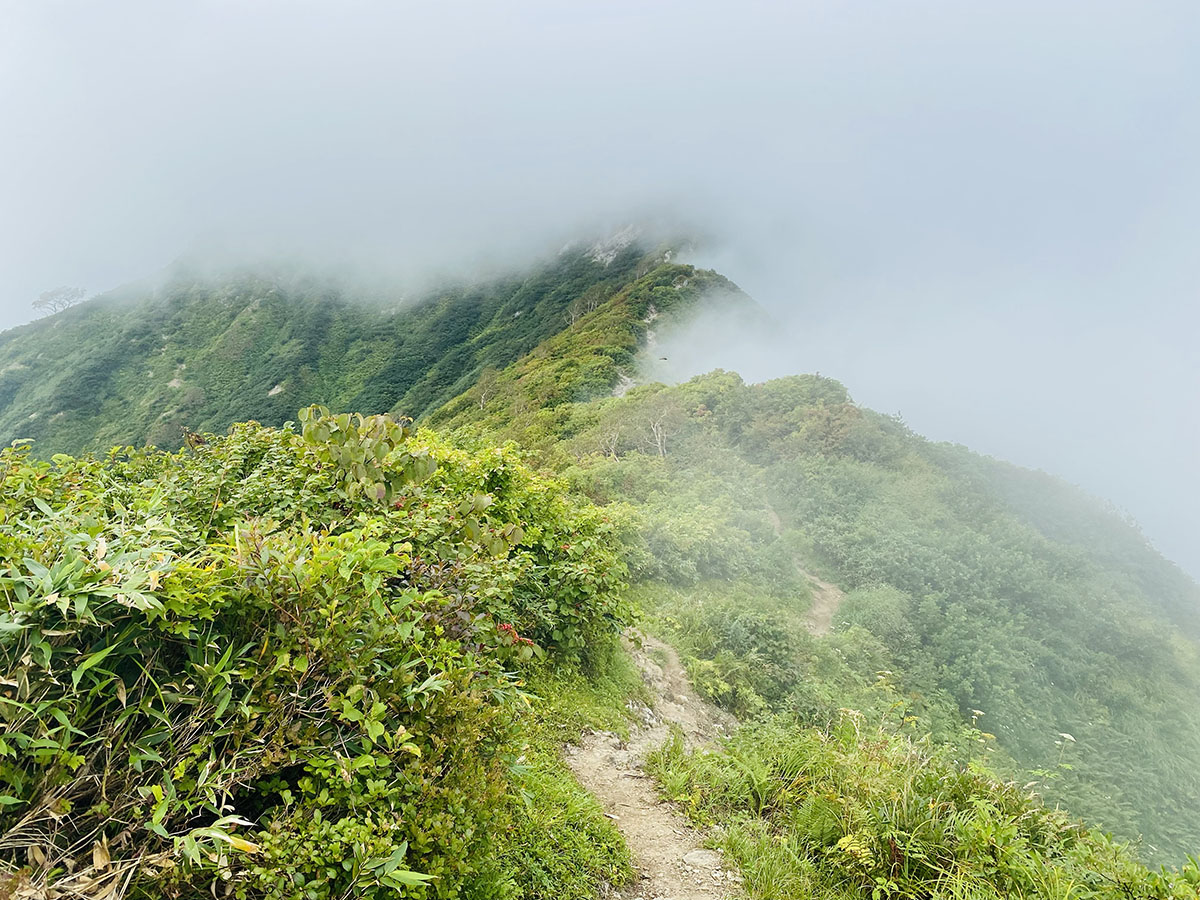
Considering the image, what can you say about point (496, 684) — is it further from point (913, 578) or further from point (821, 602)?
point (913, 578)

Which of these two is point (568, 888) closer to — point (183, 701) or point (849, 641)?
point (183, 701)

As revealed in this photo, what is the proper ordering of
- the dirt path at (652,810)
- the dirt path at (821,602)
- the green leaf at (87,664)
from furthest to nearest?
the dirt path at (821,602)
the dirt path at (652,810)
the green leaf at (87,664)

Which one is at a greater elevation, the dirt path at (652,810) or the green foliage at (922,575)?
the green foliage at (922,575)

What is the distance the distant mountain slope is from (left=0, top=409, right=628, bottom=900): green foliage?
68556mm

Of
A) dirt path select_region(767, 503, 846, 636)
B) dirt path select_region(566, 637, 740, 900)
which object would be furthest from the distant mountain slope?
dirt path select_region(566, 637, 740, 900)

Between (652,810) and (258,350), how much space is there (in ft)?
353

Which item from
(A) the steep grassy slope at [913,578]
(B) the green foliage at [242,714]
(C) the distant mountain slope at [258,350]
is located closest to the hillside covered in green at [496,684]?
(B) the green foliage at [242,714]

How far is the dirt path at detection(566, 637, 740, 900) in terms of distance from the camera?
4.07m

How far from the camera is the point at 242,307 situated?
10794 cm

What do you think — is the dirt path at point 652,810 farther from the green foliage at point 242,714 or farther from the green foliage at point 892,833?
the green foliage at point 242,714

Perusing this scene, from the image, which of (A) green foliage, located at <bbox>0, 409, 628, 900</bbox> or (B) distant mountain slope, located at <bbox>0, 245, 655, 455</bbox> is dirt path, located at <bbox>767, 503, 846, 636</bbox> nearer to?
(A) green foliage, located at <bbox>0, 409, 628, 900</bbox>

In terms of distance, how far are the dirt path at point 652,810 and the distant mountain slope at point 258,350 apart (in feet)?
213

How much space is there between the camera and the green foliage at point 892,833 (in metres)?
3.83

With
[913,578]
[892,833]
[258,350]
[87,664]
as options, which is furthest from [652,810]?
Answer: [258,350]
